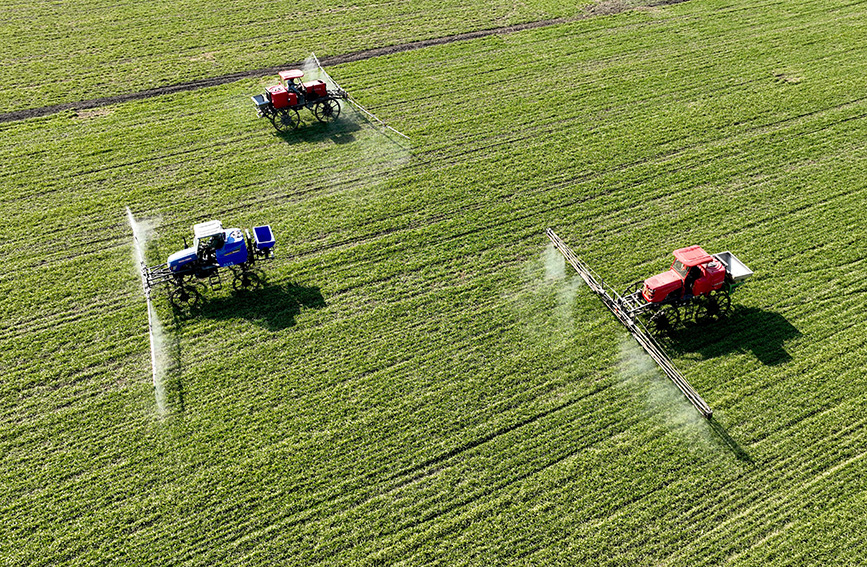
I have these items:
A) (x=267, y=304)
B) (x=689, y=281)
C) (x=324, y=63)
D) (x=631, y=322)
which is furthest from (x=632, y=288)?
(x=324, y=63)

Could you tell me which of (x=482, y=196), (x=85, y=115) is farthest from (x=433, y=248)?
(x=85, y=115)

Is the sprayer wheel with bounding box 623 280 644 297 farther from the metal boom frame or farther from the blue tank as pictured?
the blue tank

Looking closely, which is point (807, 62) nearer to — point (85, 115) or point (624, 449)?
point (624, 449)

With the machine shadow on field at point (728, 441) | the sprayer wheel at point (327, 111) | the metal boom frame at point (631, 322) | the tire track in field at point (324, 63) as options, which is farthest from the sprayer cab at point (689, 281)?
the tire track in field at point (324, 63)

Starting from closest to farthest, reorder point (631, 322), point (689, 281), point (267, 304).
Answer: point (689, 281), point (631, 322), point (267, 304)

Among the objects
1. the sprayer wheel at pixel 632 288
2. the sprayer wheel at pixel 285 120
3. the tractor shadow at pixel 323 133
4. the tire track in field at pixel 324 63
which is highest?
the tire track in field at pixel 324 63

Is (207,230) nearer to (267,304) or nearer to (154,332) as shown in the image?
(267,304)

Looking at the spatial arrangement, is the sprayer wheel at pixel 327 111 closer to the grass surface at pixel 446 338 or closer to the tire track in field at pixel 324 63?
the grass surface at pixel 446 338

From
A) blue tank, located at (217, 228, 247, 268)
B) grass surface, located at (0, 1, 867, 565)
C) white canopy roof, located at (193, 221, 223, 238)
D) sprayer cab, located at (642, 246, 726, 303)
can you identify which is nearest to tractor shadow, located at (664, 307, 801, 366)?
grass surface, located at (0, 1, 867, 565)
